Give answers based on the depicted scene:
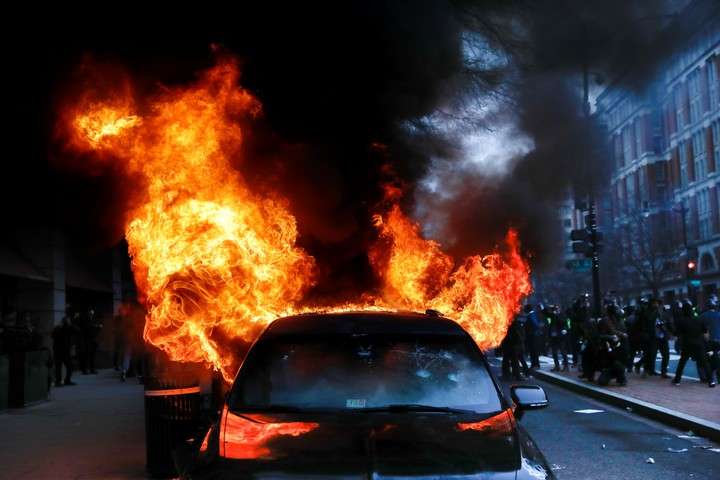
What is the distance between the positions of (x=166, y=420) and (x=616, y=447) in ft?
16.3

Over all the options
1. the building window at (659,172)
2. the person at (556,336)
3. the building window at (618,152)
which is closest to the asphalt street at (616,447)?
the building window at (618,152)

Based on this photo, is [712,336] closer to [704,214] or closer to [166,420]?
[166,420]

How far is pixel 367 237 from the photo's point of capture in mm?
10977

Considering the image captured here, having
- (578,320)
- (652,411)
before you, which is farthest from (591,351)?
(652,411)

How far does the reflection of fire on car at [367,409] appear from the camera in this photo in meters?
3.24

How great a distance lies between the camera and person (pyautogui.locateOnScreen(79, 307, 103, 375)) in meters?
17.2

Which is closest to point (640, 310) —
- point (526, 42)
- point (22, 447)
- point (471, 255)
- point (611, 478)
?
point (471, 255)

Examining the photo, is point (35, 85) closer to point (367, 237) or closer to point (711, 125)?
point (367, 237)

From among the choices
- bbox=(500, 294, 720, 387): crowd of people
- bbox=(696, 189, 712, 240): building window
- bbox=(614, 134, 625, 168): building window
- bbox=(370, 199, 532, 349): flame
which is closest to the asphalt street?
bbox=(370, 199, 532, 349): flame

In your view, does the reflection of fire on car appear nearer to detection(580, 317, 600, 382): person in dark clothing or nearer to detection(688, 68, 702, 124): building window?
detection(580, 317, 600, 382): person in dark clothing

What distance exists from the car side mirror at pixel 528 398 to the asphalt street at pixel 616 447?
8.87ft

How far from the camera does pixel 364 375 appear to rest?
413 cm

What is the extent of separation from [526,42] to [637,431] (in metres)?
5.23

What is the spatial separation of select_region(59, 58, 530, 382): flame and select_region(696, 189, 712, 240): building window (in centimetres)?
4100
